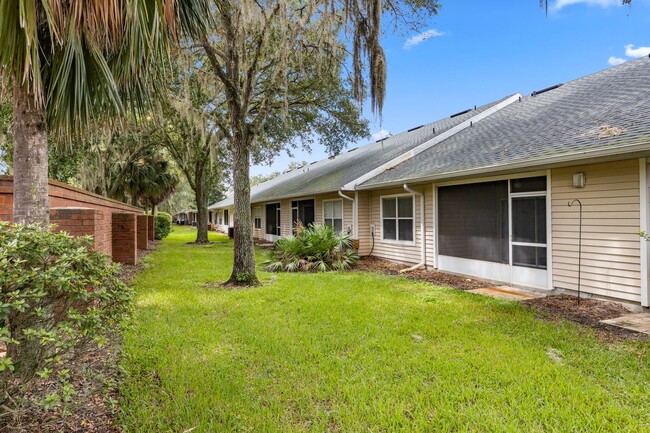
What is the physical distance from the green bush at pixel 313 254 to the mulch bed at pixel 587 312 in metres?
4.94

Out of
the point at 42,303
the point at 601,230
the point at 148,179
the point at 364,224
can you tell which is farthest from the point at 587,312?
the point at 148,179

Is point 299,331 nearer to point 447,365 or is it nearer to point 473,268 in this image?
point 447,365

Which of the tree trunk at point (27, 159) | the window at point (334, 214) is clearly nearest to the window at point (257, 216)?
the window at point (334, 214)

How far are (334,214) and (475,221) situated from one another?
6.07 meters

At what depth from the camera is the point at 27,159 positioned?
3176mm

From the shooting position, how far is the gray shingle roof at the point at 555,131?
560 centimetres

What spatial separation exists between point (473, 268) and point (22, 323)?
7.81 meters

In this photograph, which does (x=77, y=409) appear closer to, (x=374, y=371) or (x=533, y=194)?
(x=374, y=371)

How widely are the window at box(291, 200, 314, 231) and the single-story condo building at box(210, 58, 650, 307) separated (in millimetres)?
3201

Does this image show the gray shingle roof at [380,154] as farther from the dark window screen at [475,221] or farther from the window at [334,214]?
the dark window screen at [475,221]

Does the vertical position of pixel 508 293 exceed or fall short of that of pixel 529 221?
it falls short

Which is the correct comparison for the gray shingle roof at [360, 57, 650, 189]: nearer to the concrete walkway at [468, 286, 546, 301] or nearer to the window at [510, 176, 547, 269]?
the window at [510, 176, 547, 269]

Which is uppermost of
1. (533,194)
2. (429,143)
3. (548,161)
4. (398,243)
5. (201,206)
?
(429,143)

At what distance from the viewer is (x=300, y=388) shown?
2.99m
